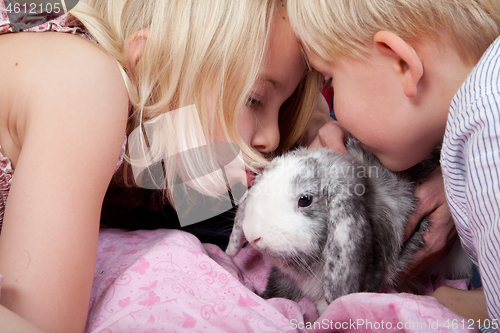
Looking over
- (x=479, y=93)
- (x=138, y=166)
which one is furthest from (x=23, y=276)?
(x=479, y=93)

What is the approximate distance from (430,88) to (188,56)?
0.46m

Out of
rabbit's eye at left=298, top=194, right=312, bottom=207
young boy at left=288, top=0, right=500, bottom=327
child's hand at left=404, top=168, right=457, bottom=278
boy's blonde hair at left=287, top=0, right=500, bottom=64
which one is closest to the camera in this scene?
young boy at left=288, top=0, right=500, bottom=327

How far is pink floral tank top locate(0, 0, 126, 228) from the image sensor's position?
71cm

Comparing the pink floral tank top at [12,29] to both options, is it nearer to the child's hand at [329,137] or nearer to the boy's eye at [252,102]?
the boy's eye at [252,102]

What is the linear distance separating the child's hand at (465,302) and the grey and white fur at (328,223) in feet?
0.34

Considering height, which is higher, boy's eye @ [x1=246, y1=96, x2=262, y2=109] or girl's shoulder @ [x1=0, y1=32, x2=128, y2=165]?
girl's shoulder @ [x1=0, y1=32, x2=128, y2=165]

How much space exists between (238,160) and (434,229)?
462mm

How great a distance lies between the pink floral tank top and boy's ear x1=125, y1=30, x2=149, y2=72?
0.21 ft

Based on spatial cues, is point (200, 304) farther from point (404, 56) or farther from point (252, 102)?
point (404, 56)

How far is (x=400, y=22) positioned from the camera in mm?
678

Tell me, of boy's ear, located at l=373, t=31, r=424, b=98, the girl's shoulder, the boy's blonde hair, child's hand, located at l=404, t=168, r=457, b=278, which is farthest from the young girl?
child's hand, located at l=404, t=168, r=457, b=278

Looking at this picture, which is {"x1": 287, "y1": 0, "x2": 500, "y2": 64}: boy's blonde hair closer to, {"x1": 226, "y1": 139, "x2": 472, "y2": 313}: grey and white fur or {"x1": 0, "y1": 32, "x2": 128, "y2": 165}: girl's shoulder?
{"x1": 226, "y1": 139, "x2": 472, "y2": 313}: grey and white fur

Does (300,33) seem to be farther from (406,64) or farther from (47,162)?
(47,162)

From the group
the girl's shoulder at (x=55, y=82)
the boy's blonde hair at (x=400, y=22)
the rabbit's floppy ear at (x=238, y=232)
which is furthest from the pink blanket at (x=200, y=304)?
the boy's blonde hair at (x=400, y=22)
